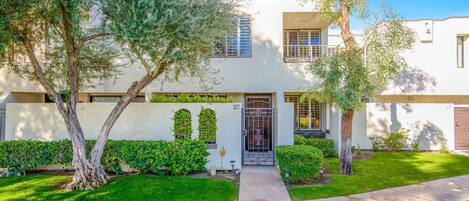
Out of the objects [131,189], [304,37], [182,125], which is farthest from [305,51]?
[131,189]

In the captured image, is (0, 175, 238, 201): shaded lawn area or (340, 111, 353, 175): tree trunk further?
(340, 111, 353, 175): tree trunk

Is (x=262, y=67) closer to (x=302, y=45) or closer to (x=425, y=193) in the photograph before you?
(x=302, y=45)

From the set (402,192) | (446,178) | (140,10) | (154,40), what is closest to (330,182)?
(402,192)

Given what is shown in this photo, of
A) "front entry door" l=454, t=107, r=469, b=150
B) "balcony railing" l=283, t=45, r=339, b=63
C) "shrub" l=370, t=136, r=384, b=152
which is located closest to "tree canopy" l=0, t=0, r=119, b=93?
"balcony railing" l=283, t=45, r=339, b=63

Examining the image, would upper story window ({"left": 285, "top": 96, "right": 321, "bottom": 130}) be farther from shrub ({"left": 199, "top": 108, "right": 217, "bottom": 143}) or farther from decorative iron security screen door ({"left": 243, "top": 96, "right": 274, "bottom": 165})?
shrub ({"left": 199, "top": 108, "right": 217, "bottom": 143})

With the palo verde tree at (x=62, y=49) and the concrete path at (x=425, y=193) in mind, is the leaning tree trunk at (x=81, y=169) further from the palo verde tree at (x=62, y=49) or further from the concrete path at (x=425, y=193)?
the concrete path at (x=425, y=193)

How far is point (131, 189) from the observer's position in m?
10.2

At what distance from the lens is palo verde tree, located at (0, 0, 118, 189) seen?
929 centimetres

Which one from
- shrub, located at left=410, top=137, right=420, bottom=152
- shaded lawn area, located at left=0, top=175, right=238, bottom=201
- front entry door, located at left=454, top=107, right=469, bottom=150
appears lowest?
shaded lawn area, located at left=0, top=175, right=238, bottom=201

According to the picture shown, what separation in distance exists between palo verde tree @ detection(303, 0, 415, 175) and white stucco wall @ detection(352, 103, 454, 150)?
6433 mm

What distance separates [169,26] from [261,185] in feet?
18.7

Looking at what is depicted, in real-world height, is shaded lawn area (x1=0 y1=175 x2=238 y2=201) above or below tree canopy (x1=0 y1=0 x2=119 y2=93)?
below

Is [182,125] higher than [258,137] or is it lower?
higher

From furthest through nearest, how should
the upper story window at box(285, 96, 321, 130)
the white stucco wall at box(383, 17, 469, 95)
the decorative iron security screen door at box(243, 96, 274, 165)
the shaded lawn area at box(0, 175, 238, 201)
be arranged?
the white stucco wall at box(383, 17, 469, 95) < the upper story window at box(285, 96, 321, 130) < the decorative iron security screen door at box(243, 96, 274, 165) < the shaded lawn area at box(0, 175, 238, 201)
